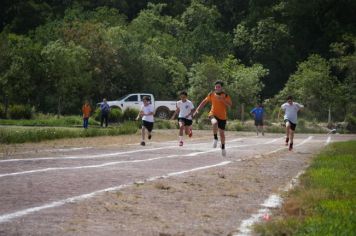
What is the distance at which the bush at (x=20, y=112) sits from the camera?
4369cm

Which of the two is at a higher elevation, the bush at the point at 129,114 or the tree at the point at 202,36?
the tree at the point at 202,36

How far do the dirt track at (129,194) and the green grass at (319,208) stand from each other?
0.46 meters

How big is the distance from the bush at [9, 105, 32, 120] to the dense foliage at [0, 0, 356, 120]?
105 cm

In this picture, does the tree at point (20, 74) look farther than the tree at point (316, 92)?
No

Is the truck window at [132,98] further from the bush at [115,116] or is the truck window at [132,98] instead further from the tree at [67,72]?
the bush at [115,116]

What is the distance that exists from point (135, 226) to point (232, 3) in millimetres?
82994

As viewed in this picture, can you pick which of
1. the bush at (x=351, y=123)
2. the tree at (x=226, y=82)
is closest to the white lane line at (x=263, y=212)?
the bush at (x=351, y=123)

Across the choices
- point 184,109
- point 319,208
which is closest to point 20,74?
point 184,109

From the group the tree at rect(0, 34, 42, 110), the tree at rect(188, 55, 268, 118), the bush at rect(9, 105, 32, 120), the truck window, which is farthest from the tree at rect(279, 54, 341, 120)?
the bush at rect(9, 105, 32, 120)

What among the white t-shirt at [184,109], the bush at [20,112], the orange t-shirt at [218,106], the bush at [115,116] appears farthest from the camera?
the bush at [20,112]

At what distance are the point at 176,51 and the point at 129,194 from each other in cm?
6230

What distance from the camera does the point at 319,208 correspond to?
7598 mm

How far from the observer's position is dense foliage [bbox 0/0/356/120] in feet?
152

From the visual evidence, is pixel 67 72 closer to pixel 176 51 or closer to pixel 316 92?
pixel 316 92
